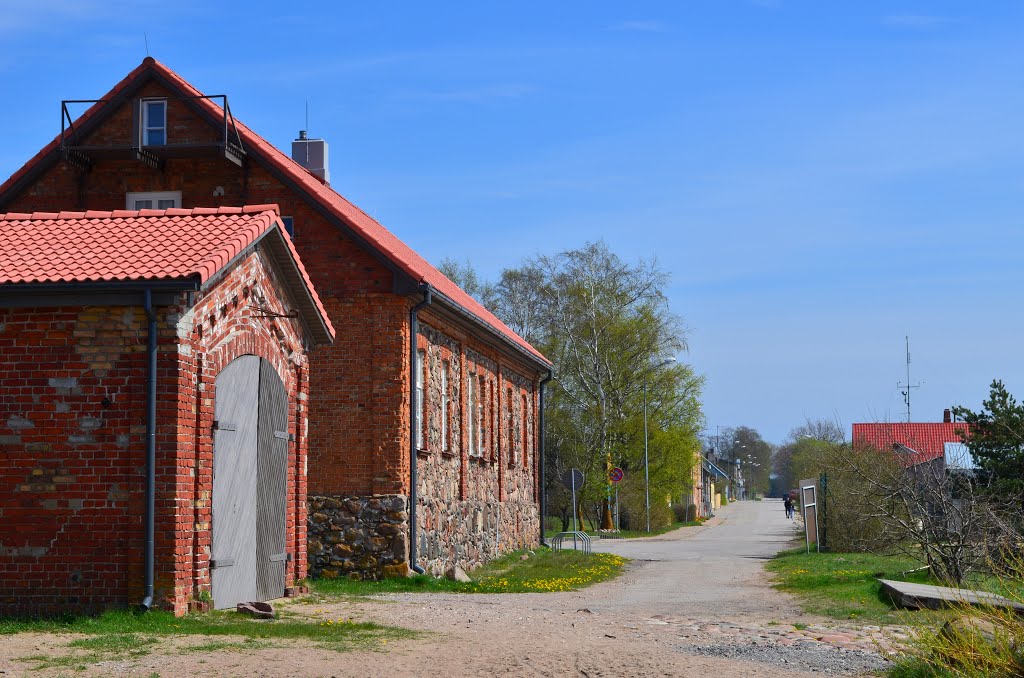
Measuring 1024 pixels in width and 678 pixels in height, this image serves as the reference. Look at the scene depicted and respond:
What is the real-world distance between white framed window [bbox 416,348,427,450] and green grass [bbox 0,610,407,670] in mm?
8298

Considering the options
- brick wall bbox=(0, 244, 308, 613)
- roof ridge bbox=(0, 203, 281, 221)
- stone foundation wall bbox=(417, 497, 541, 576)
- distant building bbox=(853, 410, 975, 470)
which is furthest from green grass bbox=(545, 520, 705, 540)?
brick wall bbox=(0, 244, 308, 613)

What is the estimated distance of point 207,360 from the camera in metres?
13.1

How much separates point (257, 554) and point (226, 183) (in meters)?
8.89

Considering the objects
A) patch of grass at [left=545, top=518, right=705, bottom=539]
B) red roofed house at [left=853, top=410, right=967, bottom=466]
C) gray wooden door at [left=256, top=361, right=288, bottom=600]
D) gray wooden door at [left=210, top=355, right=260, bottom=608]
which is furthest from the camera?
patch of grass at [left=545, top=518, right=705, bottom=539]

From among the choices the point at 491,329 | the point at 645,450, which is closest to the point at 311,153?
the point at 491,329

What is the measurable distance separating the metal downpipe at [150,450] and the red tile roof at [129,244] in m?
0.52

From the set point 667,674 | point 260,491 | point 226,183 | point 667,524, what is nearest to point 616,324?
point 667,524

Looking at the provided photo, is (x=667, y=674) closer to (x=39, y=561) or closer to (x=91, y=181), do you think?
(x=39, y=561)

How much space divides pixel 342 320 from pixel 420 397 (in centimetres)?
224

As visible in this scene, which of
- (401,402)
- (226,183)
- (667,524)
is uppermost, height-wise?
(226,183)

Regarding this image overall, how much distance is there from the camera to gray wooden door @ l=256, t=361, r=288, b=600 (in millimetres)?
14531

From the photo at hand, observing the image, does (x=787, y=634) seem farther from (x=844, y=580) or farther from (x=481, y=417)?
(x=481, y=417)

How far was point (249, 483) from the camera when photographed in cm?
1421

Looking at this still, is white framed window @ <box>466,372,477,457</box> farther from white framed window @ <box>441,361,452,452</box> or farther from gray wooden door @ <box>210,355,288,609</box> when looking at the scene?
gray wooden door @ <box>210,355,288,609</box>
